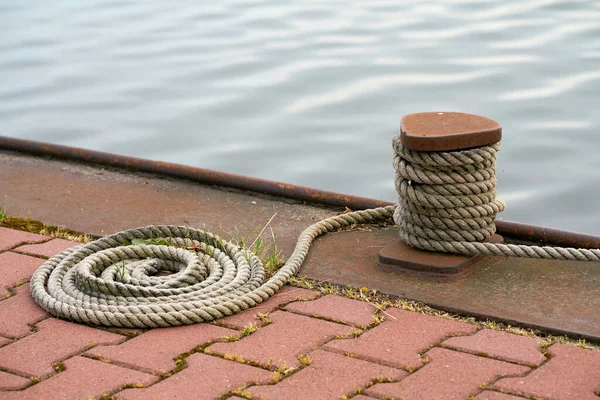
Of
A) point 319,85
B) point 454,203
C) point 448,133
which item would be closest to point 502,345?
point 454,203

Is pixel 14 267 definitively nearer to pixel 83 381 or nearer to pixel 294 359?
pixel 83 381

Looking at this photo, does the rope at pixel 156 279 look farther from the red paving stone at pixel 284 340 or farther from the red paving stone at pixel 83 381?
the red paving stone at pixel 83 381

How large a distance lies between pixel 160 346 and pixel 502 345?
3.12ft

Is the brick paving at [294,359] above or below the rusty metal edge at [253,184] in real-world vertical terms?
below

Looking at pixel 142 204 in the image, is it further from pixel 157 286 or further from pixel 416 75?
pixel 416 75

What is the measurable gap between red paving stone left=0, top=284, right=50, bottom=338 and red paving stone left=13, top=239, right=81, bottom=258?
1.03ft

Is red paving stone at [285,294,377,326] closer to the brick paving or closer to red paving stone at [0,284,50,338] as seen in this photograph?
the brick paving

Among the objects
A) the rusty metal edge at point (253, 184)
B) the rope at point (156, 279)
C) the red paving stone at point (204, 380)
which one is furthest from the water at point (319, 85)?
the red paving stone at point (204, 380)

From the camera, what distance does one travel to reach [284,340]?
2807 mm

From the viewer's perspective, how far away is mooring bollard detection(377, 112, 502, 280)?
10.7 feet

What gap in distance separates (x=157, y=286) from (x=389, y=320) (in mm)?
748

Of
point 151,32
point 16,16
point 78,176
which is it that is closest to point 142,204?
point 78,176

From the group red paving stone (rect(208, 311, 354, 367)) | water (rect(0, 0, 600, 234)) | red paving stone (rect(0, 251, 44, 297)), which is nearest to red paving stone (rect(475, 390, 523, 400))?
red paving stone (rect(208, 311, 354, 367))

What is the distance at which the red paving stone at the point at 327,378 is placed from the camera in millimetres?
2500
